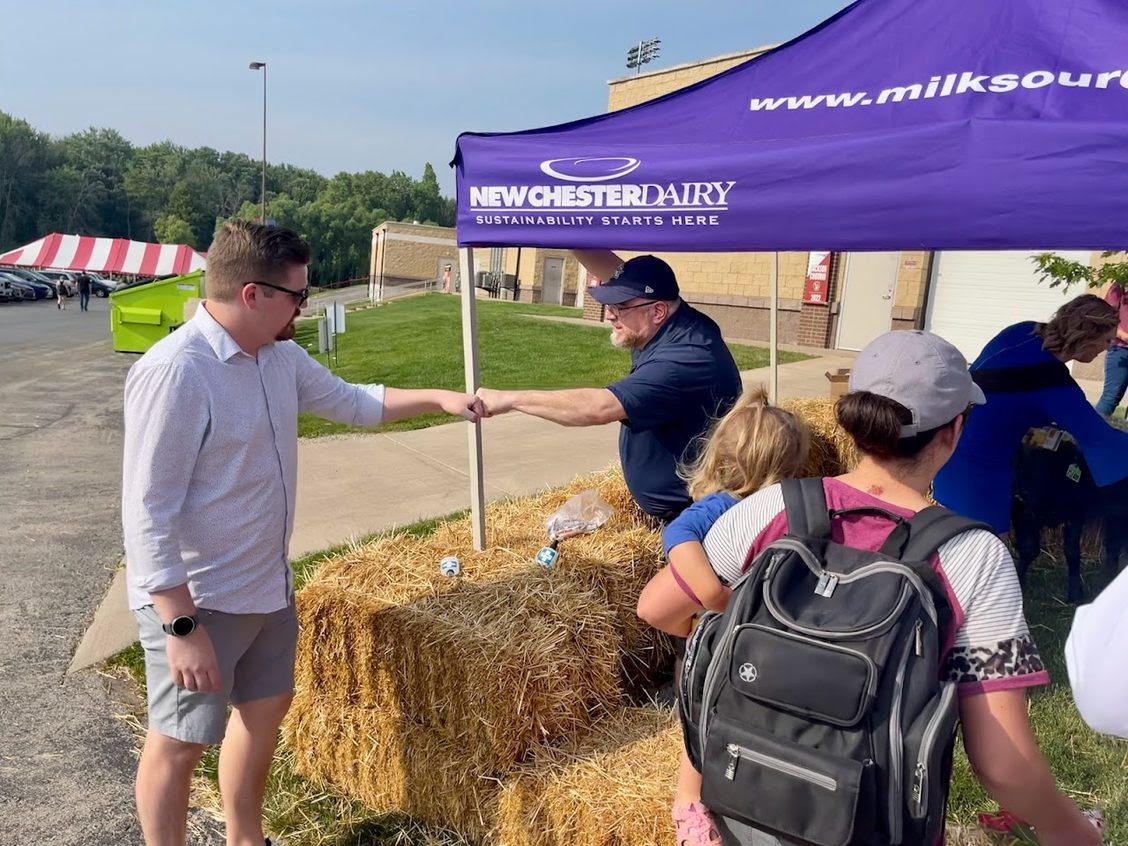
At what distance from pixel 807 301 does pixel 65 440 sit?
1465cm

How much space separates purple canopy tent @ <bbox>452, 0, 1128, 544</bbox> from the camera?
88.4 inches

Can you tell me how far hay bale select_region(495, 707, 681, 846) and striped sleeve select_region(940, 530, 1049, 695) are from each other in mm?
1094

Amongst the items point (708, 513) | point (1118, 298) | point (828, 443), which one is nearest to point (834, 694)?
point (708, 513)

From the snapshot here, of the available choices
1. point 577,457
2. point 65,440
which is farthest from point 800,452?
point 65,440

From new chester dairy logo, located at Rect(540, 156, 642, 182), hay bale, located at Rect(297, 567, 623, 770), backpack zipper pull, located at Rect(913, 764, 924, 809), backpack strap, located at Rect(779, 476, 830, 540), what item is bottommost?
hay bale, located at Rect(297, 567, 623, 770)

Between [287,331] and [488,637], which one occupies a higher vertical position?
[287,331]

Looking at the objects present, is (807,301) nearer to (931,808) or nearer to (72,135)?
(931,808)

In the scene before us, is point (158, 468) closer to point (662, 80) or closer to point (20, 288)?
point (662, 80)

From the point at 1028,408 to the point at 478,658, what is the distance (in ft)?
9.16

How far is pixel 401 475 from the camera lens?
24.2ft

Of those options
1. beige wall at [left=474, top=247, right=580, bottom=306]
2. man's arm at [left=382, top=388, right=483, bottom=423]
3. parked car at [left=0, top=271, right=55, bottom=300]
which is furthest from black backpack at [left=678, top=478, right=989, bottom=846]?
parked car at [left=0, top=271, right=55, bottom=300]

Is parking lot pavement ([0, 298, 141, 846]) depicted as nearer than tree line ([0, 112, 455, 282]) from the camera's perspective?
Yes

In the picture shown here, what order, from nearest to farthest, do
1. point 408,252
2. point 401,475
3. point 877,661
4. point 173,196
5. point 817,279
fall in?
point 877,661, point 401,475, point 817,279, point 408,252, point 173,196

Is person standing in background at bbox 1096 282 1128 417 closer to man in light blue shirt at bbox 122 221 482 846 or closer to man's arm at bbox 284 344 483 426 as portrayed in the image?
man's arm at bbox 284 344 483 426
